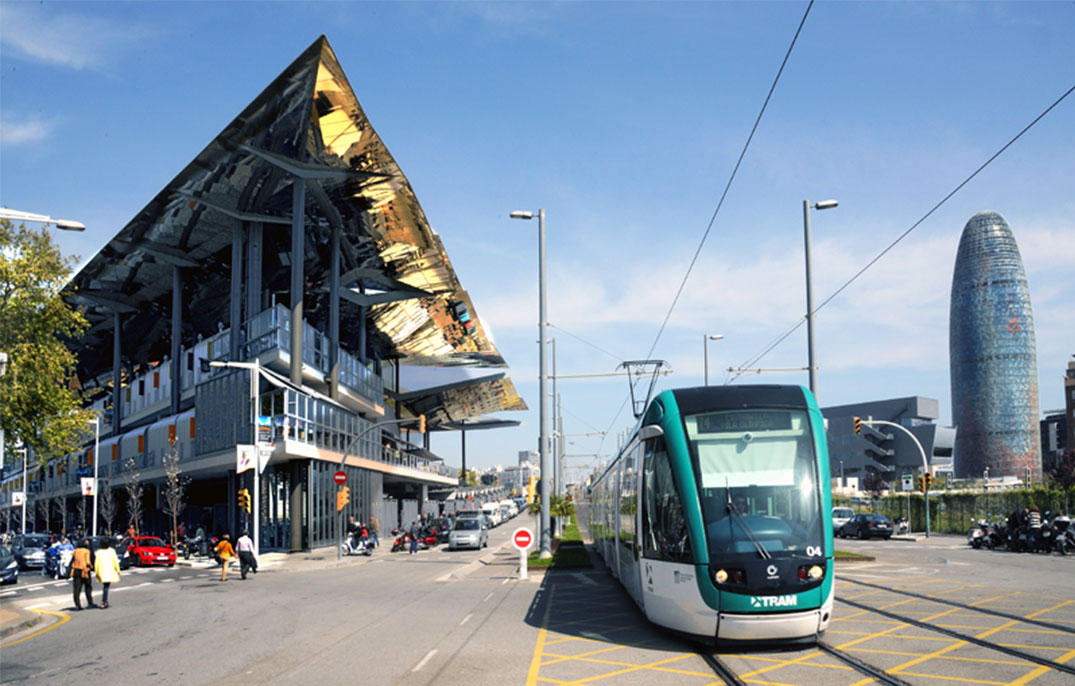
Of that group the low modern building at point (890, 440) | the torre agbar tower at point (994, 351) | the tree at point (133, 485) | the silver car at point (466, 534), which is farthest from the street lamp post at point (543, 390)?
the torre agbar tower at point (994, 351)

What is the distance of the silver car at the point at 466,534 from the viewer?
1896 inches

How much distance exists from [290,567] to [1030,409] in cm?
17749

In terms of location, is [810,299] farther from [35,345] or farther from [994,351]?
[994,351]

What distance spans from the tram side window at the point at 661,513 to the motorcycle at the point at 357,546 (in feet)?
115

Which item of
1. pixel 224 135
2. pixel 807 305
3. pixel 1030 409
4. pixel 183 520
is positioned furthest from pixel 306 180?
pixel 1030 409

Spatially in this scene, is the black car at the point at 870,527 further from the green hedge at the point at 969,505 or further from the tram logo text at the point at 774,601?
the tram logo text at the point at 774,601

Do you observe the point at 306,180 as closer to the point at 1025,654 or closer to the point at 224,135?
the point at 224,135

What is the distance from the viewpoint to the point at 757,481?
1180 centimetres

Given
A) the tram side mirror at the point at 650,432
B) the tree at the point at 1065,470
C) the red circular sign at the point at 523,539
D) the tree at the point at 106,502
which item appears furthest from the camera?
the tree at the point at 1065,470

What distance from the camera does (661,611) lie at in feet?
40.8

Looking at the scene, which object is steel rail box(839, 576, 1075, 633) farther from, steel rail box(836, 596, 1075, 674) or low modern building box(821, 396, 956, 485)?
low modern building box(821, 396, 956, 485)

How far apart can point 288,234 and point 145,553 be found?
60.7 feet

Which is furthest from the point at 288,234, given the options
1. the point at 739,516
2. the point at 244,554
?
the point at 739,516

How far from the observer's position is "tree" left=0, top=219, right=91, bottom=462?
30.0 meters
